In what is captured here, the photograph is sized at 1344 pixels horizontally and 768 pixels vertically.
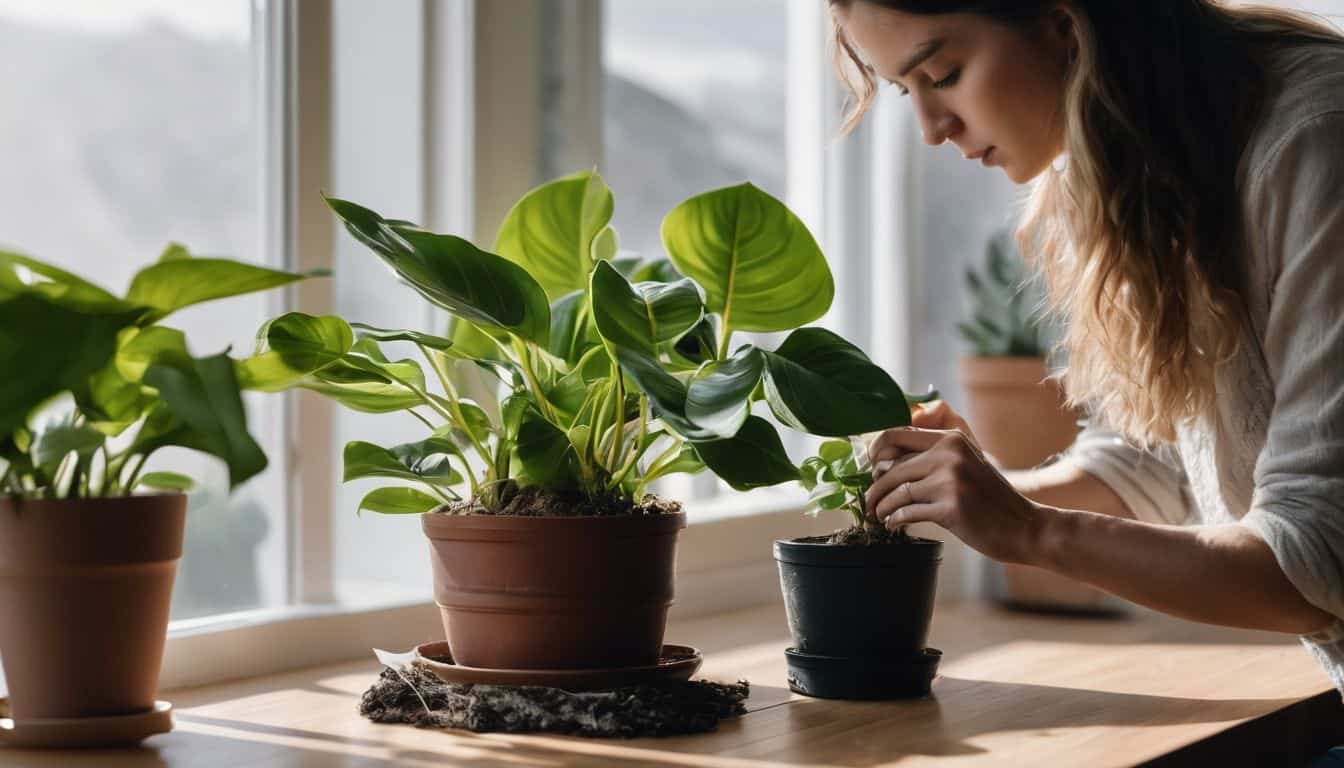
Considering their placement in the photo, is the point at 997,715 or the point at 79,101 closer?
the point at 997,715

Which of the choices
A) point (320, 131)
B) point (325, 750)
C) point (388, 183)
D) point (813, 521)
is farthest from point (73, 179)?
point (813, 521)

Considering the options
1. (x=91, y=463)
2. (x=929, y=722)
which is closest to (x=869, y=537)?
(x=929, y=722)

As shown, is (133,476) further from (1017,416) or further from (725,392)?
(1017,416)

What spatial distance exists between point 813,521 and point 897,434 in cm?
81

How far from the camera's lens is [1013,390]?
203cm

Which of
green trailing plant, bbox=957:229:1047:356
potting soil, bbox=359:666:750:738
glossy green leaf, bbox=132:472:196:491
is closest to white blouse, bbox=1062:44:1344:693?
potting soil, bbox=359:666:750:738

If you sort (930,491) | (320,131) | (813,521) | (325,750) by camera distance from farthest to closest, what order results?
(813,521) < (320,131) < (930,491) < (325,750)

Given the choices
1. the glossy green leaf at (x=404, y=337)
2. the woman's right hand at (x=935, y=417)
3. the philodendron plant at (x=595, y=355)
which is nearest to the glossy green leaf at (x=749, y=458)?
the philodendron plant at (x=595, y=355)

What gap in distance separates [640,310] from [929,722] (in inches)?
16.1

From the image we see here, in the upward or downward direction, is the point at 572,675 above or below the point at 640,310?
below

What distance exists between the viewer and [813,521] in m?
2.06

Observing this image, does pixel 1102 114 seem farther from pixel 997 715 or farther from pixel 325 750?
pixel 325 750

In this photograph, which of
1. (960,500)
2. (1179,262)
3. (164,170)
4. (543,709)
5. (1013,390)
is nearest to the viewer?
(543,709)

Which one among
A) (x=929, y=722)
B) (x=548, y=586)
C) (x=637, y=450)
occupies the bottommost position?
(x=929, y=722)
